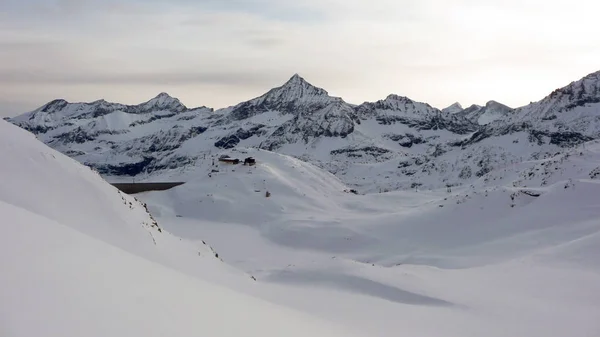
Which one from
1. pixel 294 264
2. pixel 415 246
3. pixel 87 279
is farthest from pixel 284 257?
pixel 87 279

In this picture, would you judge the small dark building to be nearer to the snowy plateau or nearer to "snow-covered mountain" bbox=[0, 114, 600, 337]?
the snowy plateau

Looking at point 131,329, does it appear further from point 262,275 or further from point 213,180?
point 213,180

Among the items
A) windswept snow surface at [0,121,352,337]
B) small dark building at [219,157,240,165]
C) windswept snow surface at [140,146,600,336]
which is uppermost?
windswept snow surface at [0,121,352,337]

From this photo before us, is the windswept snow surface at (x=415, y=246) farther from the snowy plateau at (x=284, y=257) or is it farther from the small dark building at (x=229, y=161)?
the small dark building at (x=229, y=161)

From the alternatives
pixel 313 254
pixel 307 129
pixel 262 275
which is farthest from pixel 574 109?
pixel 262 275

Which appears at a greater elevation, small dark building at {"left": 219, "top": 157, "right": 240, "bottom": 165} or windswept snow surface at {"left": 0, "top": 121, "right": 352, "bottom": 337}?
windswept snow surface at {"left": 0, "top": 121, "right": 352, "bottom": 337}

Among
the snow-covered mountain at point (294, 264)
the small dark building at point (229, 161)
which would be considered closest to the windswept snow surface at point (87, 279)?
the snow-covered mountain at point (294, 264)

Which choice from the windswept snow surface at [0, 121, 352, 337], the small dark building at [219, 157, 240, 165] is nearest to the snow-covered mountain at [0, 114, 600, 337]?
the windswept snow surface at [0, 121, 352, 337]
